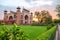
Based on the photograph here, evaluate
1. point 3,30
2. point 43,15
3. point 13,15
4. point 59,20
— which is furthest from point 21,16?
point 3,30

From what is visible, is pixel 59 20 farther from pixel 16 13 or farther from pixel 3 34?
pixel 3 34

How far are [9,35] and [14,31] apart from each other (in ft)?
0.20

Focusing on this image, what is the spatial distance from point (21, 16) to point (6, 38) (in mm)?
24014

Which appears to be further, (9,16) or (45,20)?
A: (45,20)

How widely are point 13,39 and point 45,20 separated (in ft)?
89.1

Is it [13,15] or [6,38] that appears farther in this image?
[13,15]

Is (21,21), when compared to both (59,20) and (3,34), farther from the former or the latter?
(3,34)

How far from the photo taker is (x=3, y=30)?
7.00 ft

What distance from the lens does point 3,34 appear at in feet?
6.80

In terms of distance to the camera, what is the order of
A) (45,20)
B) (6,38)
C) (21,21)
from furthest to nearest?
(45,20) < (21,21) < (6,38)

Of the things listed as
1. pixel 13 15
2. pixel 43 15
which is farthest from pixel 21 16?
pixel 43 15

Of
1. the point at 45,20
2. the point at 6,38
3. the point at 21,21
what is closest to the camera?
the point at 6,38

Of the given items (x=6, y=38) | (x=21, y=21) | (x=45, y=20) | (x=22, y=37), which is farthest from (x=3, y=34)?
(x=45, y=20)

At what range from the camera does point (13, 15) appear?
25828mm
